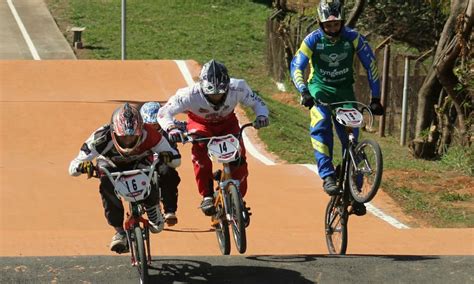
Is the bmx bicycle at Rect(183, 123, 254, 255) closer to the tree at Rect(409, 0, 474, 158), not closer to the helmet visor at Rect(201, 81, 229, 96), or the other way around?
the helmet visor at Rect(201, 81, 229, 96)

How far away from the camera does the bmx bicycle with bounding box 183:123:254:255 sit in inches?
354

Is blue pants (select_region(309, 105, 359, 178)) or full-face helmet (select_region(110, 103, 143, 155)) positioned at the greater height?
full-face helmet (select_region(110, 103, 143, 155))

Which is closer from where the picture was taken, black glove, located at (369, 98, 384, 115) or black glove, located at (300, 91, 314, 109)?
black glove, located at (300, 91, 314, 109)

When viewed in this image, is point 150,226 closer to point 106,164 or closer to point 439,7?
point 106,164

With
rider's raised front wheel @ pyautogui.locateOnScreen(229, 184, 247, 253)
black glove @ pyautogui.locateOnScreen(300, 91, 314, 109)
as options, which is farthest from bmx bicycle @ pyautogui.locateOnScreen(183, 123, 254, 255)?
black glove @ pyautogui.locateOnScreen(300, 91, 314, 109)

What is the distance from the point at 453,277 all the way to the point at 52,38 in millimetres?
27681

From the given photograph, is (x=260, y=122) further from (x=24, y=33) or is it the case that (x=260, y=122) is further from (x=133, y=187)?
(x=24, y=33)

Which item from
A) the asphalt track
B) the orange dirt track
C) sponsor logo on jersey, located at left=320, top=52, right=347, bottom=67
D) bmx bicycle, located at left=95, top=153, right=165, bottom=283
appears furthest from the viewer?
the orange dirt track

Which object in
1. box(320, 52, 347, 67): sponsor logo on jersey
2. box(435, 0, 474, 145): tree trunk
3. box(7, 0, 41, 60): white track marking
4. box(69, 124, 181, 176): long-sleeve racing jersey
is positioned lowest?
box(7, 0, 41, 60): white track marking

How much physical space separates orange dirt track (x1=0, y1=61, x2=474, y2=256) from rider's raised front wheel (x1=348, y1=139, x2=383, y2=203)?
4.49 ft

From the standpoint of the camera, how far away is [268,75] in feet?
95.8

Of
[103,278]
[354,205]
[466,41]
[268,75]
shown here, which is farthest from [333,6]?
[268,75]

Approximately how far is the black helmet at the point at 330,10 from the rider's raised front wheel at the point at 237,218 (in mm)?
1927

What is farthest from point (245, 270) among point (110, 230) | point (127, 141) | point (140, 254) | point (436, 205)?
point (436, 205)
